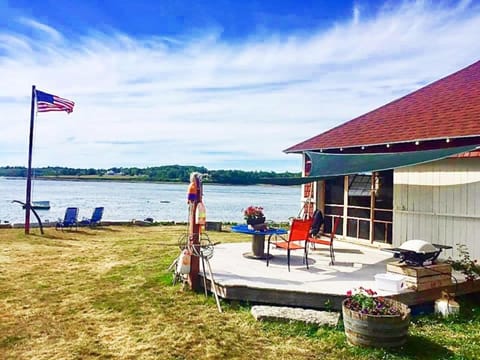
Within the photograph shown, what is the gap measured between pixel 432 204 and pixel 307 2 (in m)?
5.40

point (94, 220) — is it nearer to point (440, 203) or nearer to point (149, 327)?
point (149, 327)

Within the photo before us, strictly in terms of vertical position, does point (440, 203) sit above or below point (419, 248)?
above

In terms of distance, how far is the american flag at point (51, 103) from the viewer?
1160 cm

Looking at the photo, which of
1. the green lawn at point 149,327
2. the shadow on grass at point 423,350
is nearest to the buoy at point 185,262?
the green lawn at point 149,327

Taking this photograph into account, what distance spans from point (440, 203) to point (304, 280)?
9.26 feet

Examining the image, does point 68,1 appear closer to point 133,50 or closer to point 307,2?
point 133,50

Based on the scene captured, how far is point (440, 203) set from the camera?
21.7 ft

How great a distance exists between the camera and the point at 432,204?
6730mm

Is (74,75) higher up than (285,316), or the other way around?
(74,75)

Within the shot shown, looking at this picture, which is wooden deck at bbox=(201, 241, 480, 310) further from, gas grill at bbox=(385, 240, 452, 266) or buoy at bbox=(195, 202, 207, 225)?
buoy at bbox=(195, 202, 207, 225)

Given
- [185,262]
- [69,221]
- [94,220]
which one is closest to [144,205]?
[94,220]

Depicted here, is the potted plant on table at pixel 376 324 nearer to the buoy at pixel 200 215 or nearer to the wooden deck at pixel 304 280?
the wooden deck at pixel 304 280

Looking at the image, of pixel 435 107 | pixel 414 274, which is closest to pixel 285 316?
pixel 414 274

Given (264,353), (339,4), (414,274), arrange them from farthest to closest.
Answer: (339,4) < (414,274) < (264,353)
